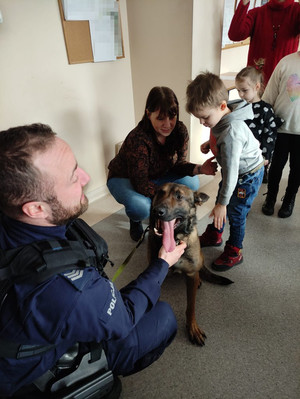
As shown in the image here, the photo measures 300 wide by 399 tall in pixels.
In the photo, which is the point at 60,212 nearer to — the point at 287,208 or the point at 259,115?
the point at 259,115

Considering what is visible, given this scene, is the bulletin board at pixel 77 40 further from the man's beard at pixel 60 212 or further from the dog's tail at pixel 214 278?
the dog's tail at pixel 214 278

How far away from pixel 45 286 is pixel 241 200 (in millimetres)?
1535

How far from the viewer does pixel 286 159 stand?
2527mm

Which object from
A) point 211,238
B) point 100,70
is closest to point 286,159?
point 211,238

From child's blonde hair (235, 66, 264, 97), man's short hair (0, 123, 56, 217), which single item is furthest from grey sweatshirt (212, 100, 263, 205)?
man's short hair (0, 123, 56, 217)

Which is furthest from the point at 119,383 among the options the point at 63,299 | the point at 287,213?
the point at 287,213

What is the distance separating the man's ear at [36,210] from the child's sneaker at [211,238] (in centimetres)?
171

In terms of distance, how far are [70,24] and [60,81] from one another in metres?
0.49

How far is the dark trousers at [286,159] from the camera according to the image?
7.87 ft

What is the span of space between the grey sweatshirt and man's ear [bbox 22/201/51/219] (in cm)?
116

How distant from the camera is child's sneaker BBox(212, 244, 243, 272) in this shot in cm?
209

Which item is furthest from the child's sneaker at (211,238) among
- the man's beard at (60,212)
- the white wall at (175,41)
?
the man's beard at (60,212)

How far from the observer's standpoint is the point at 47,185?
0.86 m

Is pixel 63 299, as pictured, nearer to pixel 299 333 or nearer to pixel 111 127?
pixel 299 333
